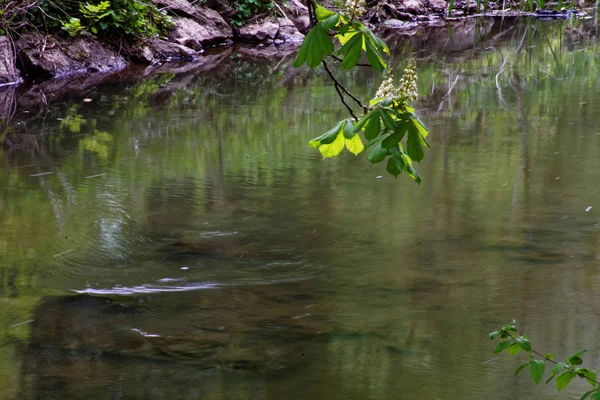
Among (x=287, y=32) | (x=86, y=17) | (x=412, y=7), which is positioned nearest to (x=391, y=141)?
(x=86, y=17)

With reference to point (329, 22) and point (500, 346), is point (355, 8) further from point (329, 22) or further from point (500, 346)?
point (500, 346)

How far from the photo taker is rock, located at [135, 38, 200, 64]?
12.5m

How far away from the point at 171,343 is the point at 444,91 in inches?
246

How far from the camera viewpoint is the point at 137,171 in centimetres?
591

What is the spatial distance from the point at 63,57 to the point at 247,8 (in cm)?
509

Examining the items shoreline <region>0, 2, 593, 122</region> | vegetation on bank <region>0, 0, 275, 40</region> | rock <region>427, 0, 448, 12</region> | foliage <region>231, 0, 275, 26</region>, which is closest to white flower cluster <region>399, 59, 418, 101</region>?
shoreline <region>0, 2, 593, 122</region>

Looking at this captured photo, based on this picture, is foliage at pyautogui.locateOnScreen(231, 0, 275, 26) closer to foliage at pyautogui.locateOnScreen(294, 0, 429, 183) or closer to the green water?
the green water

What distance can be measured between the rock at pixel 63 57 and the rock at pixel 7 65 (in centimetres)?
30

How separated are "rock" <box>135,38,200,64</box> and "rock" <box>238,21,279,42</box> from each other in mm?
2213

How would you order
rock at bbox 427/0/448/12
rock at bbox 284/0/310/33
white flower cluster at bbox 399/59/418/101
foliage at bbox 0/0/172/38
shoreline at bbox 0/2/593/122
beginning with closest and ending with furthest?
white flower cluster at bbox 399/59/418/101
shoreline at bbox 0/2/593/122
foliage at bbox 0/0/172/38
rock at bbox 284/0/310/33
rock at bbox 427/0/448/12

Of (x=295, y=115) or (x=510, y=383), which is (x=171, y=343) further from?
(x=295, y=115)

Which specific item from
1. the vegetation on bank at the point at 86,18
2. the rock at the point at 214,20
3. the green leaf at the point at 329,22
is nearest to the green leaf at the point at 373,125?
the green leaf at the point at 329,22

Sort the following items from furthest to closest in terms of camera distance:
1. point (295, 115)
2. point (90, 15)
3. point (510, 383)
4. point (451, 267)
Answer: point (90, 15), point (295, 115), point (451, 267), point (510, 383)

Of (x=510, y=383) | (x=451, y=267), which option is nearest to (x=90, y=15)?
(x=451, y=267)
